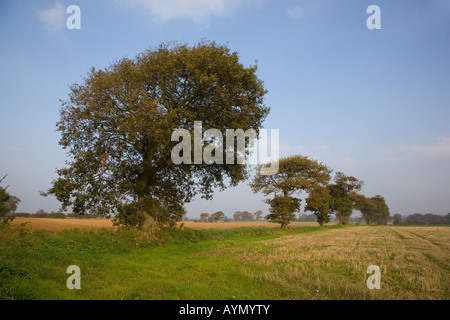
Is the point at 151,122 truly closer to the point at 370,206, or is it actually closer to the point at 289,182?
the point at 289,182

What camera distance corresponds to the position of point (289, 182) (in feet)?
→ 126

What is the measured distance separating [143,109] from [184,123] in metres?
3.11

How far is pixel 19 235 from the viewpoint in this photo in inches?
392

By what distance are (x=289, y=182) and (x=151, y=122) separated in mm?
28572

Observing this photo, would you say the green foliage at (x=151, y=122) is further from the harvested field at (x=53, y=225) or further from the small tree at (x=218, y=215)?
the small tree at (x=218, y=215)

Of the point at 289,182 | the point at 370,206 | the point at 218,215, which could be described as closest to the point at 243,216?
the point at 218,215

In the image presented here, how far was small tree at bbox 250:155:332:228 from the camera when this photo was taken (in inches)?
1489

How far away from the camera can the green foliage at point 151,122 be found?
14570 millimetres

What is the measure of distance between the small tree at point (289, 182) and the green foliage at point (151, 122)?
66.3 ft

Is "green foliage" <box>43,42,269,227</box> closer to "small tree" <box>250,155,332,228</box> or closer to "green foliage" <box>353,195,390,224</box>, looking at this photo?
"small tree" <box>250,155,332,228</box>

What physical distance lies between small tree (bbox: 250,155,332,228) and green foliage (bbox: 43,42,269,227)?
795 inches

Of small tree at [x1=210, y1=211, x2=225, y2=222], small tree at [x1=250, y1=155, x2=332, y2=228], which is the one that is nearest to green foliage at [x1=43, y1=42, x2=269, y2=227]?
small tree at [x1=250, y1=155, x2=332, y2=228]
